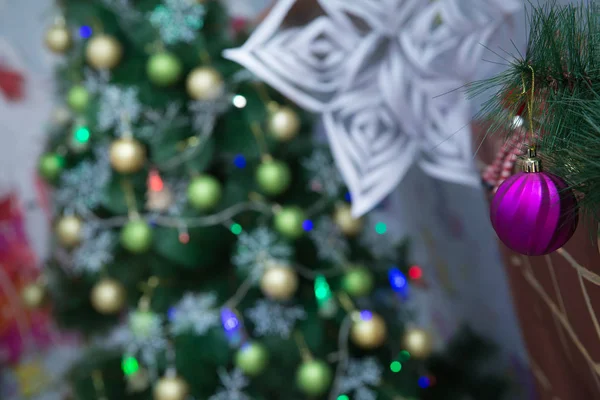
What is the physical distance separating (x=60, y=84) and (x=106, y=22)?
0.27m

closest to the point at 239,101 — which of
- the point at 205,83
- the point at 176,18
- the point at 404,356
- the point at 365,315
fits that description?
the point at 205,83

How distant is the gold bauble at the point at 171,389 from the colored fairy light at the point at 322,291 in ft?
0.79

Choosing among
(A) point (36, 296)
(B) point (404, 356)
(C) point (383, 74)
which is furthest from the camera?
(A) point (36, 296)

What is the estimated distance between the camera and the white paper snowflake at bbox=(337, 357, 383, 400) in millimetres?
841

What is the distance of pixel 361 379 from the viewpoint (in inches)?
33.4

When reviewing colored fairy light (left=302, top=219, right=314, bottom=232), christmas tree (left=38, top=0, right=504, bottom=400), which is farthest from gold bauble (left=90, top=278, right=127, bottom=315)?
colored fairy light (left=302, top=219, right=314, bottom=232)

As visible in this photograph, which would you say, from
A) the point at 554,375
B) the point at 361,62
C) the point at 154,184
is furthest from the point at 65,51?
the point at 554,375

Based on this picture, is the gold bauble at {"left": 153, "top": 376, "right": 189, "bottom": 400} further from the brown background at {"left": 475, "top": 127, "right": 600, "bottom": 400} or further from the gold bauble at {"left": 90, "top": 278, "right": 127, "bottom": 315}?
the brown background at {"left": 475, "top": 127, "right": 600, "bottom": 400}

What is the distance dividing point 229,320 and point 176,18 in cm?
46

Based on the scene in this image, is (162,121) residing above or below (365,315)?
above

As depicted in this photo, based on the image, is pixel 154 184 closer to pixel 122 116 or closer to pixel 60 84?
pixel 122 116

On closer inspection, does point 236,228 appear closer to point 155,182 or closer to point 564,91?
point 155,182

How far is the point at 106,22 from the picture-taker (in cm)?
91

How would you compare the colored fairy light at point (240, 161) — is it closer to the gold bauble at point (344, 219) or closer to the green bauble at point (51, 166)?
the gold bauble at point (344, 219)
